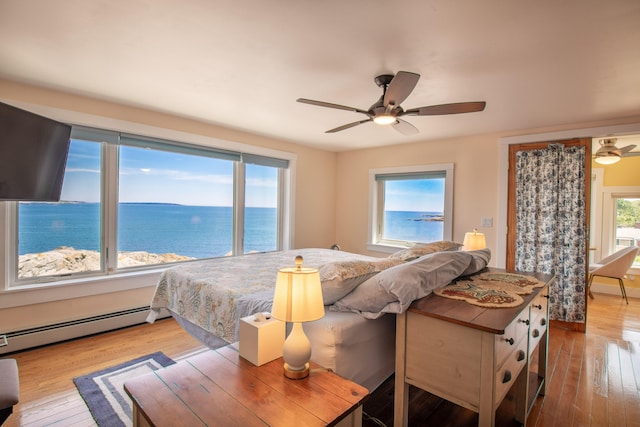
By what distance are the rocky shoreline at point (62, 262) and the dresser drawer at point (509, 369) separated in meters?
3.59

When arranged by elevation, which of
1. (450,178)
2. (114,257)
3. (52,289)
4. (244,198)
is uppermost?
(450,178)

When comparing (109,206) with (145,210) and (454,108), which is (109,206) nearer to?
(145,210)

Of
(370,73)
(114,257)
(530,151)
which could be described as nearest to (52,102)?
(114,257)

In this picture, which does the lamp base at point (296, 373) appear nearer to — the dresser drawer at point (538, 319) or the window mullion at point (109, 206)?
the dresser drawer at point (538, 319)

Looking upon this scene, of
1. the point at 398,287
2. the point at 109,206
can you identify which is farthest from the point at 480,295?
the point at 109,206

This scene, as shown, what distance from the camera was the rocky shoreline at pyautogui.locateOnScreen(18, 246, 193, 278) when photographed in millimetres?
2850

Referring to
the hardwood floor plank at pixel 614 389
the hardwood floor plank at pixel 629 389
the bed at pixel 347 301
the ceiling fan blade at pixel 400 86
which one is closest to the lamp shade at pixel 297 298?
the bed at pixel 347 301

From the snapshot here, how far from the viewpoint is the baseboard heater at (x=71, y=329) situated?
2691 mm

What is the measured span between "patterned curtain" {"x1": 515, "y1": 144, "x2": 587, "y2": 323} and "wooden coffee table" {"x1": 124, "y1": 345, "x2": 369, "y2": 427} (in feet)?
11.3

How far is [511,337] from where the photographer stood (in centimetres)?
149

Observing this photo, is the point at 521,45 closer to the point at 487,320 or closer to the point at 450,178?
the point at 487,320

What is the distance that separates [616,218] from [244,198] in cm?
605

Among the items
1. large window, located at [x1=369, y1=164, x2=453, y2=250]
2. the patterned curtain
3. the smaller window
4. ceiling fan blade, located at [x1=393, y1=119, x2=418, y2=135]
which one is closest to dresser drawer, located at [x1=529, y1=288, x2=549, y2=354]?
ceiling fan blade, located at [x1=393, y1=119, x2=418, y2=135]

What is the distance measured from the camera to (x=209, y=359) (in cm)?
139
